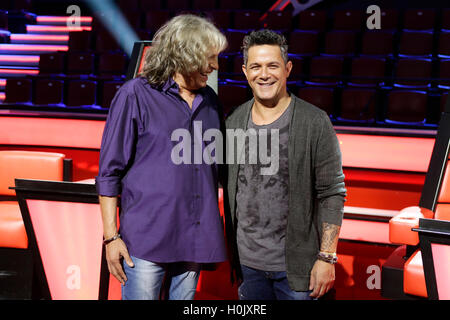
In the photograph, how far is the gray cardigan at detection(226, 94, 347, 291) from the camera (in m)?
1.37

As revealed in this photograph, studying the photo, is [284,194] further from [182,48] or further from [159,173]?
[182,48]

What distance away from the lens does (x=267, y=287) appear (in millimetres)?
1448

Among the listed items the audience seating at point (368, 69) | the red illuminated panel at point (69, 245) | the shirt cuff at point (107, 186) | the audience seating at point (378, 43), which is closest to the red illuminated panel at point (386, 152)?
the red illuminated panel at point (69, 245)

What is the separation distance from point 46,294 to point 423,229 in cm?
146

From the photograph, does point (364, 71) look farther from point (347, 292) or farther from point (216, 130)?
point (216, 130)

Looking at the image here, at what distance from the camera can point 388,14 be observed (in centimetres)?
527

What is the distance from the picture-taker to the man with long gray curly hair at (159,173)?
51.4 inches

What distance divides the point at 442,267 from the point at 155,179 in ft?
3.11

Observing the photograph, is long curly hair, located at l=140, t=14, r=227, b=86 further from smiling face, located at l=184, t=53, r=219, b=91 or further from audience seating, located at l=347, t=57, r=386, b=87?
audience seating, located at l=347, t=57, r=386, b=87

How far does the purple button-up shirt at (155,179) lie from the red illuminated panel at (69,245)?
54 centimetres

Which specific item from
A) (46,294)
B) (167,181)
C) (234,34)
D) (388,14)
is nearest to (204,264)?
(167,181)

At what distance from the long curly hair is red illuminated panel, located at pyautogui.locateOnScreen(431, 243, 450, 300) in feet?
3.00

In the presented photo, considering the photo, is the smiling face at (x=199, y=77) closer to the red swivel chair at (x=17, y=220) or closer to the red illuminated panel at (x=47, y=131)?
the red swivel chair at (x=17, y=220)

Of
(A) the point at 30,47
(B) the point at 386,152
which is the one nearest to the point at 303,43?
(B) the point at 386,152
